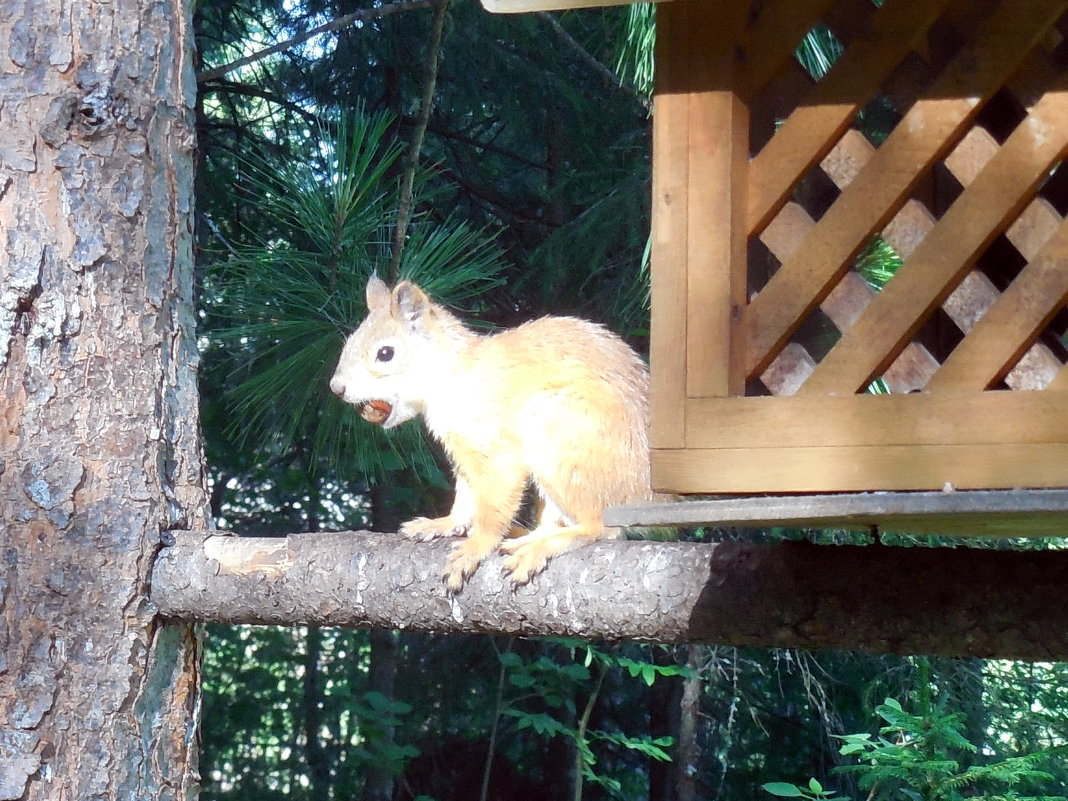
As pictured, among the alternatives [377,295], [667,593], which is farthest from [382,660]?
[667,593]

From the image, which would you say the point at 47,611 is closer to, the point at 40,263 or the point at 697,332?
the point at 40,263

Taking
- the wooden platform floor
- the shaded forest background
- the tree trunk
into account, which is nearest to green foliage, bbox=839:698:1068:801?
the shaded forest background

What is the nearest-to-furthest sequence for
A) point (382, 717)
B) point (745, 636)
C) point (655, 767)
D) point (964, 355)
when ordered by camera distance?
point (964, 355) → point (745, 636) → point (382, 717) → point (655, 767)

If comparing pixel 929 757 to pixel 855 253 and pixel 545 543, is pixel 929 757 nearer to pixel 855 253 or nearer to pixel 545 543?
pixel 545 543

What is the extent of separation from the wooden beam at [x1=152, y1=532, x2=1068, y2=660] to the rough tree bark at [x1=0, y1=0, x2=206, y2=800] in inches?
4.9

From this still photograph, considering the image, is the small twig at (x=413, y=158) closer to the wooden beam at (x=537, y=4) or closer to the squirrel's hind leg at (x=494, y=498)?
the squirrel's hind leg at (x=494, y=498)

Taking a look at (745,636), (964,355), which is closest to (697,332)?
(964,355)

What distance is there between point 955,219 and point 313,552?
124 centimetres

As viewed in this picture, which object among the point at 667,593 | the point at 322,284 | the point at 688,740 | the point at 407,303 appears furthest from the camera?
the point at 688,740

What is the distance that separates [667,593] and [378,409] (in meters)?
1.13

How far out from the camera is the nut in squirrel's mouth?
8.90 ft

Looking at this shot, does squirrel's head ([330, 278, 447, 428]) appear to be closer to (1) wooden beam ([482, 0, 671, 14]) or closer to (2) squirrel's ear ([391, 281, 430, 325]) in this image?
(2) squirrel's ear ([391, 281, 430, 325])

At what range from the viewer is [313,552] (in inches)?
84.0

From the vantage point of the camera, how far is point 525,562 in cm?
205
